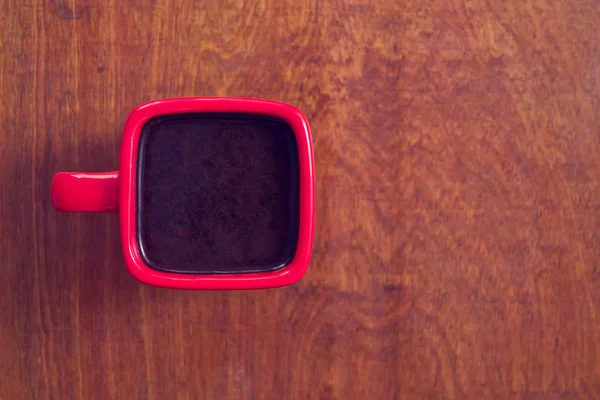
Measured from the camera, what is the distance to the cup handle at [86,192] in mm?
333

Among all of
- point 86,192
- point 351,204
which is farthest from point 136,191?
point 351,204

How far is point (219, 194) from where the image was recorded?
343mm

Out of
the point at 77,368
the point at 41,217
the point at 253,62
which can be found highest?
the point at 253,62

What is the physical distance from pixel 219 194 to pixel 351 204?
10 cm

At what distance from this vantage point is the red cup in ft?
1.08

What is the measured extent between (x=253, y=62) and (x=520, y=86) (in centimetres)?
19

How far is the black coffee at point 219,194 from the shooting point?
1.12ft

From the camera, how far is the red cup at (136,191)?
33 cm

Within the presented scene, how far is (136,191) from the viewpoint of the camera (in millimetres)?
335

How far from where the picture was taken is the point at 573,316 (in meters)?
0.40

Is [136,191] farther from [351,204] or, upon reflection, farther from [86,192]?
[351,204]

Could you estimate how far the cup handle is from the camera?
333 millimetres

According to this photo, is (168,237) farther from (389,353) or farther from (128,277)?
(389,353)

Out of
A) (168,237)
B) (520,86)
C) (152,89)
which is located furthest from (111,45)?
(520,86)
